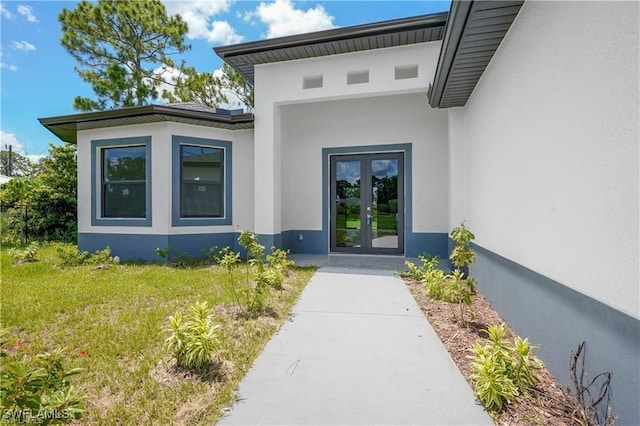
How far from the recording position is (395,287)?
5.41m

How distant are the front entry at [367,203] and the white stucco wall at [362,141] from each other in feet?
1.34

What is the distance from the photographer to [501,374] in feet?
7.70

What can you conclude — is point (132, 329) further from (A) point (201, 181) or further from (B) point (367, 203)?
(B) point (367, 203)

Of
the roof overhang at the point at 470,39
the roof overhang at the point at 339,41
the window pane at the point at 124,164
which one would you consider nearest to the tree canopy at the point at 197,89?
the window pane at the point at 124,164

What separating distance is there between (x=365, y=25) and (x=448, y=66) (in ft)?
7.75

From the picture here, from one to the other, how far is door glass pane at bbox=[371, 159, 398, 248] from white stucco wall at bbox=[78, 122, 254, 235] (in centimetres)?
341

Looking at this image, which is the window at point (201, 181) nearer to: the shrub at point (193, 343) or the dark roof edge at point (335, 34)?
the dark roof edge at point (335, 34)

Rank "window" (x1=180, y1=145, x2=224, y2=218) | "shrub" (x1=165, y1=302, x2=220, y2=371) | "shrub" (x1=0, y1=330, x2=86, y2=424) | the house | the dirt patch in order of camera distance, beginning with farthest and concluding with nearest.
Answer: "window" (x1=180, y1=145, x2=224, y2=218)
"shrub" (x1=165, y1=302, x2=220, y2=371)
the dirt patch
the house
"shrub" (x1=0, y1=330, x2=86, y2=424)

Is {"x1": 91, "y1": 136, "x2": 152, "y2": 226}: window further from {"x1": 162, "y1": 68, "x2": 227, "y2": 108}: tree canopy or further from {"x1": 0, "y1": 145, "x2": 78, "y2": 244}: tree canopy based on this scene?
{"x1": 162, "y1": 68, "x2": 227, "y2": 108}: tree canopy

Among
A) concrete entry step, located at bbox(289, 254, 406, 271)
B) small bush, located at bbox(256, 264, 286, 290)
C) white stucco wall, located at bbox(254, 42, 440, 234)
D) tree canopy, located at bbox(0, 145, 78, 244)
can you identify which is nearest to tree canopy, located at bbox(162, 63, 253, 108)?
tree canopy, located at bbox(0, 145, 78, 244)

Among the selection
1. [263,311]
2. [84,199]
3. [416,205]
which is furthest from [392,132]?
[84,199]

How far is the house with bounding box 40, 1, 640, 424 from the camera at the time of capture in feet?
6.38

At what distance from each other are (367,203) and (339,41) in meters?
4.04

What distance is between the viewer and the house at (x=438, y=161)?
194 cm
